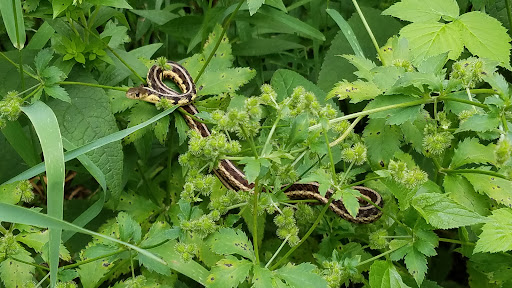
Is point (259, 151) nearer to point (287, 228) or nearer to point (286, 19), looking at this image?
point (287, 228)

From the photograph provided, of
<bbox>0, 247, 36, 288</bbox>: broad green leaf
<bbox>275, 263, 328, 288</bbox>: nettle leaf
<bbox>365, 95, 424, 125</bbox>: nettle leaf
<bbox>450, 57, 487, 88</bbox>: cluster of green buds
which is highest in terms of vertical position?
<bbox>450, 57, 487, 88</bbox>: cluster of green buds


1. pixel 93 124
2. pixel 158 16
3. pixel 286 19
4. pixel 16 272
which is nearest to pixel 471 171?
pixel 286 19

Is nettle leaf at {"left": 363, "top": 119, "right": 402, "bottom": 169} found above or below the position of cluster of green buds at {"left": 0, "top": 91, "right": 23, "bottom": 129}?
below

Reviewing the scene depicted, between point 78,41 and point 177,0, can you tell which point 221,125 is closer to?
point 78,41

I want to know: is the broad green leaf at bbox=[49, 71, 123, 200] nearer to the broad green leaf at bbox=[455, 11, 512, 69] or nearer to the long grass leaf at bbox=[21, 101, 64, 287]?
the long grass leaf at bbox=[21, 101, 64, 287]

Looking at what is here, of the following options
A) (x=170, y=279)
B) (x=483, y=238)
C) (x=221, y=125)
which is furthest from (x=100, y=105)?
(x=483, y=238)

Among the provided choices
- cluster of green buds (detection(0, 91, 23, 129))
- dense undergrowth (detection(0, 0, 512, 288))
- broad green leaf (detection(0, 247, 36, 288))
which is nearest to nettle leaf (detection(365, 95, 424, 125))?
dense undergrowth (detection(0, 0, 512, 288))

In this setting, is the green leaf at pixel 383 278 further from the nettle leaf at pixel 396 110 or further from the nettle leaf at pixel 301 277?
the nettle leaf at pixel 396 110
